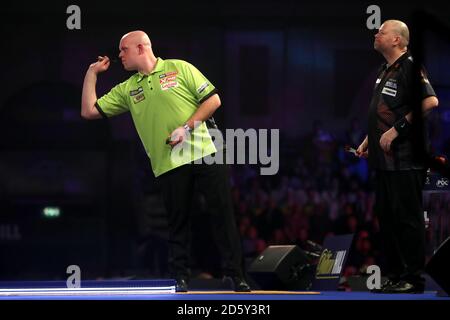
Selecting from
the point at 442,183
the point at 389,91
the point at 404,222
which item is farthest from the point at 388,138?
the point at 442,183

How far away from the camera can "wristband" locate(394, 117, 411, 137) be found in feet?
13.8

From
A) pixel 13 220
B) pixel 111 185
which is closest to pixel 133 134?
pixel 111 185

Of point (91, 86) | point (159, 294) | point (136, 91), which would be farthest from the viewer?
point (91, 86)

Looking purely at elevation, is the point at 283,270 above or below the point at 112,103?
below

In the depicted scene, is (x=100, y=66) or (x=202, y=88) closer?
(x=202, y=88)

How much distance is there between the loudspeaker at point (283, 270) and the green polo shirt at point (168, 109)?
959mm

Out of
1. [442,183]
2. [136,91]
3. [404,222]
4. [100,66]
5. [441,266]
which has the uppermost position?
[100,66]

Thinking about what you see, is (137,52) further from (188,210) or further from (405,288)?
(405,288)

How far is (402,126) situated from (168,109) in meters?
1.19

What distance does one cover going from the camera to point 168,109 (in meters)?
4.45

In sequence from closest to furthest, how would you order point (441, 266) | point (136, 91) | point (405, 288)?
1. point (441, 266)
2. point (405, 288)
3. point (136, 91)

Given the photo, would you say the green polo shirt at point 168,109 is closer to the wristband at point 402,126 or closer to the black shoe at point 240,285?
the black shoe at point 240,285

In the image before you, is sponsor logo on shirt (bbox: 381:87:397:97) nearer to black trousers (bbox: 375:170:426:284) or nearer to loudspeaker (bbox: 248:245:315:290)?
black trousers (bbox: 375:170:426:284)

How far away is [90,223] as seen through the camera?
9617 mm
